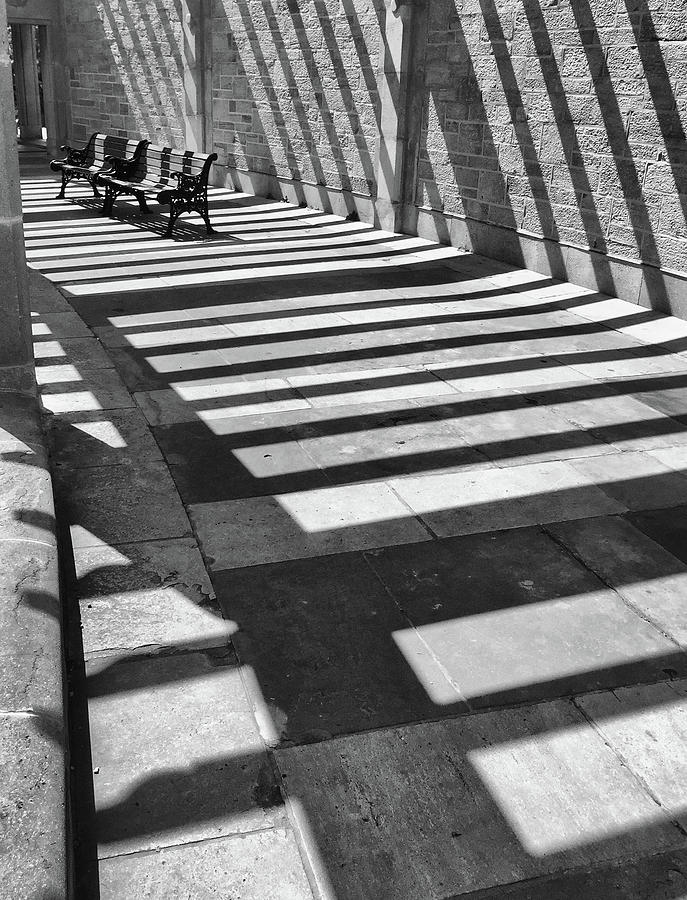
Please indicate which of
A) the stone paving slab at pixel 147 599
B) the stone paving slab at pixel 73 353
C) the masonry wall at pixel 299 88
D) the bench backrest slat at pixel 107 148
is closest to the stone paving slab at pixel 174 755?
the stone paving slab at pixel 147 599

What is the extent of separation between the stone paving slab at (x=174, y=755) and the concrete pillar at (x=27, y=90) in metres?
24.6

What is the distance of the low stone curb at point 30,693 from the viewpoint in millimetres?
2096

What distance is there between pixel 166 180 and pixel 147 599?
1054cm

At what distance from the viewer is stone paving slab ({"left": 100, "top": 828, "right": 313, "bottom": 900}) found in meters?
2.39

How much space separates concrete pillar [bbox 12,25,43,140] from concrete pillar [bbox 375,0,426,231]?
53.1 ft

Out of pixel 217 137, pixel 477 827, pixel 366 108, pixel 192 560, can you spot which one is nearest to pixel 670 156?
pixel 366 108

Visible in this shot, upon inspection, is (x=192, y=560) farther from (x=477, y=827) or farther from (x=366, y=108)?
(x=366, y=108)

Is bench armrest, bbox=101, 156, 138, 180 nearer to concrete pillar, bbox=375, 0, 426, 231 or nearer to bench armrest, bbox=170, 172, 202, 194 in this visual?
bench armrest, bbox=170, 172, 202, 194

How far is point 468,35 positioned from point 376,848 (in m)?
9.94

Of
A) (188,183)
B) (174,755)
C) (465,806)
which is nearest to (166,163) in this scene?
(188,183)

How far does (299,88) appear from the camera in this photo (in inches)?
548

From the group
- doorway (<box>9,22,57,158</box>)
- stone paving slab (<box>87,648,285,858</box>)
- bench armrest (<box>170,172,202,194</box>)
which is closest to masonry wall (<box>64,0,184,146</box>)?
doorway (<box>9,22,57,158</box>)

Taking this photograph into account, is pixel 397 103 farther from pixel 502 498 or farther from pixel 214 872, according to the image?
pixel 214 872

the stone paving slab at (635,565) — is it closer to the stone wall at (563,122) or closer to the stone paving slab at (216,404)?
the stone paving slab at (216,404)
